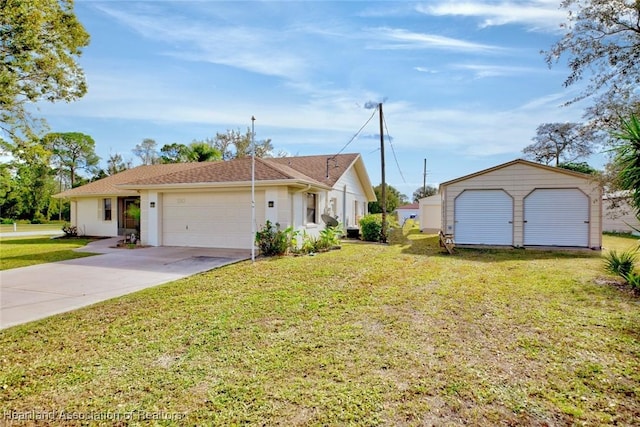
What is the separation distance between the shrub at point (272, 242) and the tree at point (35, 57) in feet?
30.6

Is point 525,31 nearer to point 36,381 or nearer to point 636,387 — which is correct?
point 636,387

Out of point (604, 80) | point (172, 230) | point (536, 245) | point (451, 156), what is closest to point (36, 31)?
point (172, 230)

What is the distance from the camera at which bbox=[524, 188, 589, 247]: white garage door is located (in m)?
12.9

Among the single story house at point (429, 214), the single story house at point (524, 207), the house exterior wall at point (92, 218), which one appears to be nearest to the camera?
the single story house at point (524, 207)

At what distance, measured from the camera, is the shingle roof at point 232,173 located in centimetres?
1261

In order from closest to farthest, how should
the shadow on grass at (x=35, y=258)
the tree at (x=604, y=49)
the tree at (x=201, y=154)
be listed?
the tree at (x=604, y=49)
the shadow on grass at (x=35, y=258)
the tree at (x=201, y=154)

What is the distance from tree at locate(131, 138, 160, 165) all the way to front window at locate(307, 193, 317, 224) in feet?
122

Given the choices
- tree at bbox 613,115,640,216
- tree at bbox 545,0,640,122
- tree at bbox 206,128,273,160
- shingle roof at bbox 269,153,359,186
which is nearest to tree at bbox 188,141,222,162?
tree at bbox 206,128,273,160

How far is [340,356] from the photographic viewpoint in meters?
3.78

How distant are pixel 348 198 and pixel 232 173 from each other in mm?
8102

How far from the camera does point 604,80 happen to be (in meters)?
10.0

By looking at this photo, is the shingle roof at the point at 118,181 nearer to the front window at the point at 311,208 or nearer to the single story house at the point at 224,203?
the single story house at the point at 224,203

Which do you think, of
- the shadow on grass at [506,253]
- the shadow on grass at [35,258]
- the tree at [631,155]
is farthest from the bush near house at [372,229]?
the shadow on grass at [35,258]

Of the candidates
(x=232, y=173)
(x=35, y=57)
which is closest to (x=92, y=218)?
(x=35, y=57)
